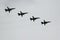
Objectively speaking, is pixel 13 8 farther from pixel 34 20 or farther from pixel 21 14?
pixel 34 20

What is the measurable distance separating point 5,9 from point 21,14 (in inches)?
567

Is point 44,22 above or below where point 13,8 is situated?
below

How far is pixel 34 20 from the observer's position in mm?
155125

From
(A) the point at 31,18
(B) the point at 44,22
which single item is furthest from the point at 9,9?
(B) the point at 44,22

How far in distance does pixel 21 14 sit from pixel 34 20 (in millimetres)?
11614

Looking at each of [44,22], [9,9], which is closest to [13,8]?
[9,9]

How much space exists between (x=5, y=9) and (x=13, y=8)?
32.8 ft

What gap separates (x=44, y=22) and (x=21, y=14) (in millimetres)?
19517

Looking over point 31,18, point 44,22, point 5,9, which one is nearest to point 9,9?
point 5,9

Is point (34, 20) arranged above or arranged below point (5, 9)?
below

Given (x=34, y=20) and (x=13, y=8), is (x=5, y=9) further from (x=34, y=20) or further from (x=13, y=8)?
(x=34, y=20)

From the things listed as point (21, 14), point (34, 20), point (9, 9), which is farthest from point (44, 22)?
point (9, 9)

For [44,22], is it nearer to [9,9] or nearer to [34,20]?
[34,20]

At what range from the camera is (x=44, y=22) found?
6127 inches
